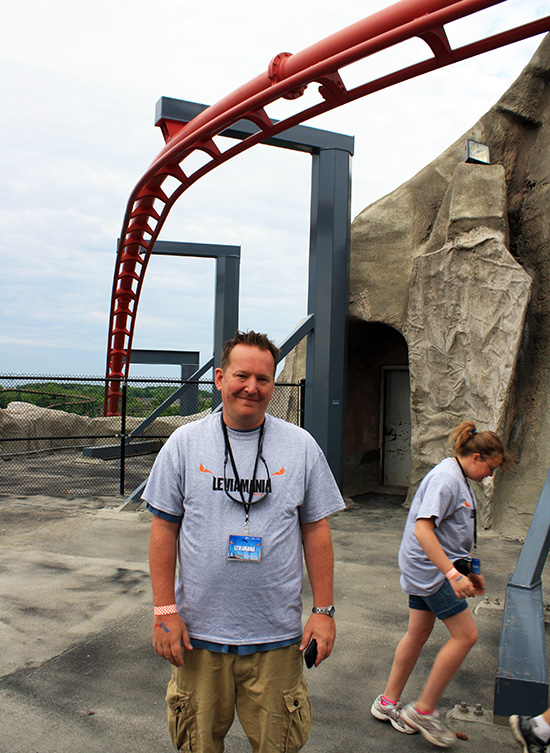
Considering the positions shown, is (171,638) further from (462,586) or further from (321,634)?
(462,586)

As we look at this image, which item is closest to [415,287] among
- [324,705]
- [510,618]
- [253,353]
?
[510,618]

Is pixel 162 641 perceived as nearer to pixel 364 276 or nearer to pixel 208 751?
pixel 208 751

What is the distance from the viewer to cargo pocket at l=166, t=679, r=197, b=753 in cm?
212

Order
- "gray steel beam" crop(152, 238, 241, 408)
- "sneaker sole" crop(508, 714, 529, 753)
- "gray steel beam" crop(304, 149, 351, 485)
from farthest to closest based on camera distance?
"gray steel beam" crop(152, 238, 241, 408)
"gray steel beam" crop(304, 149, 351, 485)
"sneaker sole" crop(508, 714, 529, 753)

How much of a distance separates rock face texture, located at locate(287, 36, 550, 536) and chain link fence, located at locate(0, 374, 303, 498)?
2314 millimetres

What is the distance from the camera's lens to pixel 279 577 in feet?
6.97

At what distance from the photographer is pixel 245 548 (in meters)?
2.11

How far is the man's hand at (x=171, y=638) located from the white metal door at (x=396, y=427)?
9.42 meters

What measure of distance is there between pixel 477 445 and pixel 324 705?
5.34ft

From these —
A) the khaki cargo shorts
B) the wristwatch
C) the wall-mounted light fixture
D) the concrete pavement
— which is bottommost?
the concrete pavement

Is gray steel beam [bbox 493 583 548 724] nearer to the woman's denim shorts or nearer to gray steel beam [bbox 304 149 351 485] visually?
the woman's denim shorts

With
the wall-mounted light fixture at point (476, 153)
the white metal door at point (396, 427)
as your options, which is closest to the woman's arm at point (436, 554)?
the wall-mounted light fixture at point (476, 153)

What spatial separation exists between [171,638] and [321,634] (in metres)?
0.49

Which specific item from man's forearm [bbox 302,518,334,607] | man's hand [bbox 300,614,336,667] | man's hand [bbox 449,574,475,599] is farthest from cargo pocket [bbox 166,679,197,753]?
man's hand [bbox 449,574,475,599]
